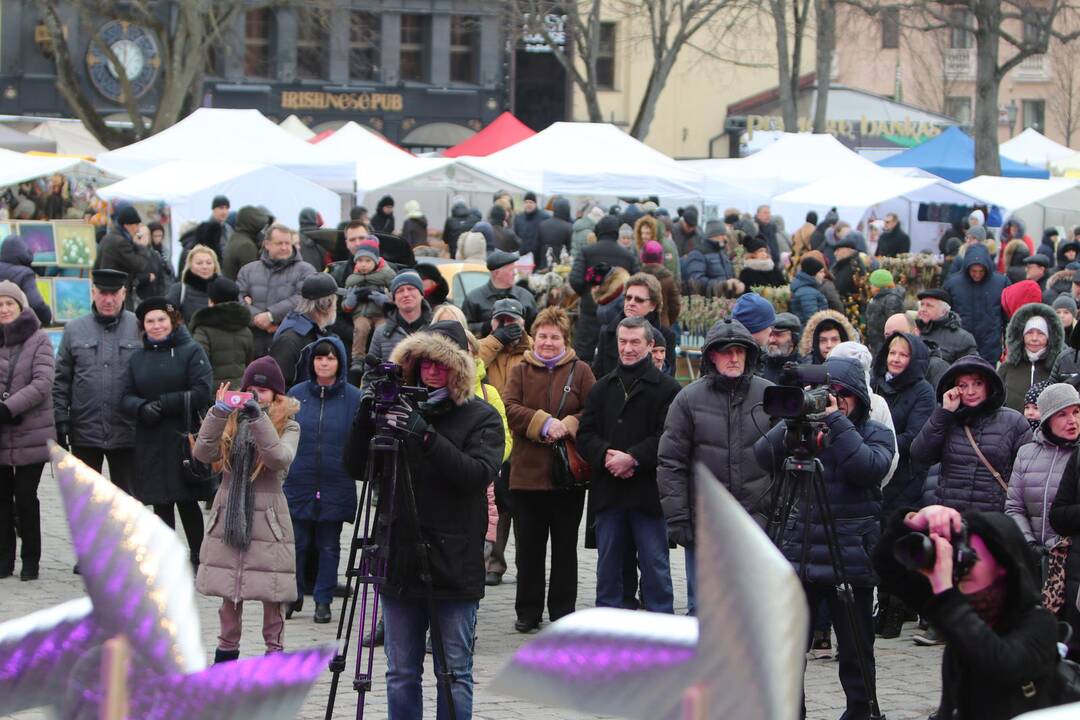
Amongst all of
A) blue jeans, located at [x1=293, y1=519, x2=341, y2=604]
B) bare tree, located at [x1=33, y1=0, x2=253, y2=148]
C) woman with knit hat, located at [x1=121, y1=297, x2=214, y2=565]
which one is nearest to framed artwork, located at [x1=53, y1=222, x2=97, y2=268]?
woman with knit hat, located at [x1=121, y1=297, x2=214, y2=565]

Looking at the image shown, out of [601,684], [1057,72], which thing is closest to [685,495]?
[601,684]

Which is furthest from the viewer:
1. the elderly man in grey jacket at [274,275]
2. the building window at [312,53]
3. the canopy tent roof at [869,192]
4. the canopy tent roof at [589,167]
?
the building window at [312,53]

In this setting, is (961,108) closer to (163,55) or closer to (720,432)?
(163,55)

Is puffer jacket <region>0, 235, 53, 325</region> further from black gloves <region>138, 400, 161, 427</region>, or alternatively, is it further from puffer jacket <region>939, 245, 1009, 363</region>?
puffer jacket <region>939, 245, 1009, 363</region>

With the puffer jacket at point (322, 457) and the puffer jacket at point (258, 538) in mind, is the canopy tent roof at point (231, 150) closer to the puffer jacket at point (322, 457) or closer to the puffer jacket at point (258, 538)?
the puffer jacket at point (322, 457)

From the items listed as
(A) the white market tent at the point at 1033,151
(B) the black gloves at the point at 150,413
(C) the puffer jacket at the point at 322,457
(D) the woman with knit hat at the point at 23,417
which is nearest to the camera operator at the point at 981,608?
(C) the puffer jacket at the point at 322,457

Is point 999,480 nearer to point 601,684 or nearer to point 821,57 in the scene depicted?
point 601,684

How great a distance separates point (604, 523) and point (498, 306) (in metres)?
1.65

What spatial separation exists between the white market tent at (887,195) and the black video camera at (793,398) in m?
19.3

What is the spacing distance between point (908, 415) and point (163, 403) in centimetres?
409

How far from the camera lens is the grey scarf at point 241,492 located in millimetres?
7770

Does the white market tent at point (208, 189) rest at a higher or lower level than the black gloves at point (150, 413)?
higher

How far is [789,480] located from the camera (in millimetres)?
6949

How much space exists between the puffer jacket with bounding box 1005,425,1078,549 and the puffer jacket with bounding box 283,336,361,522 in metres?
3.32
